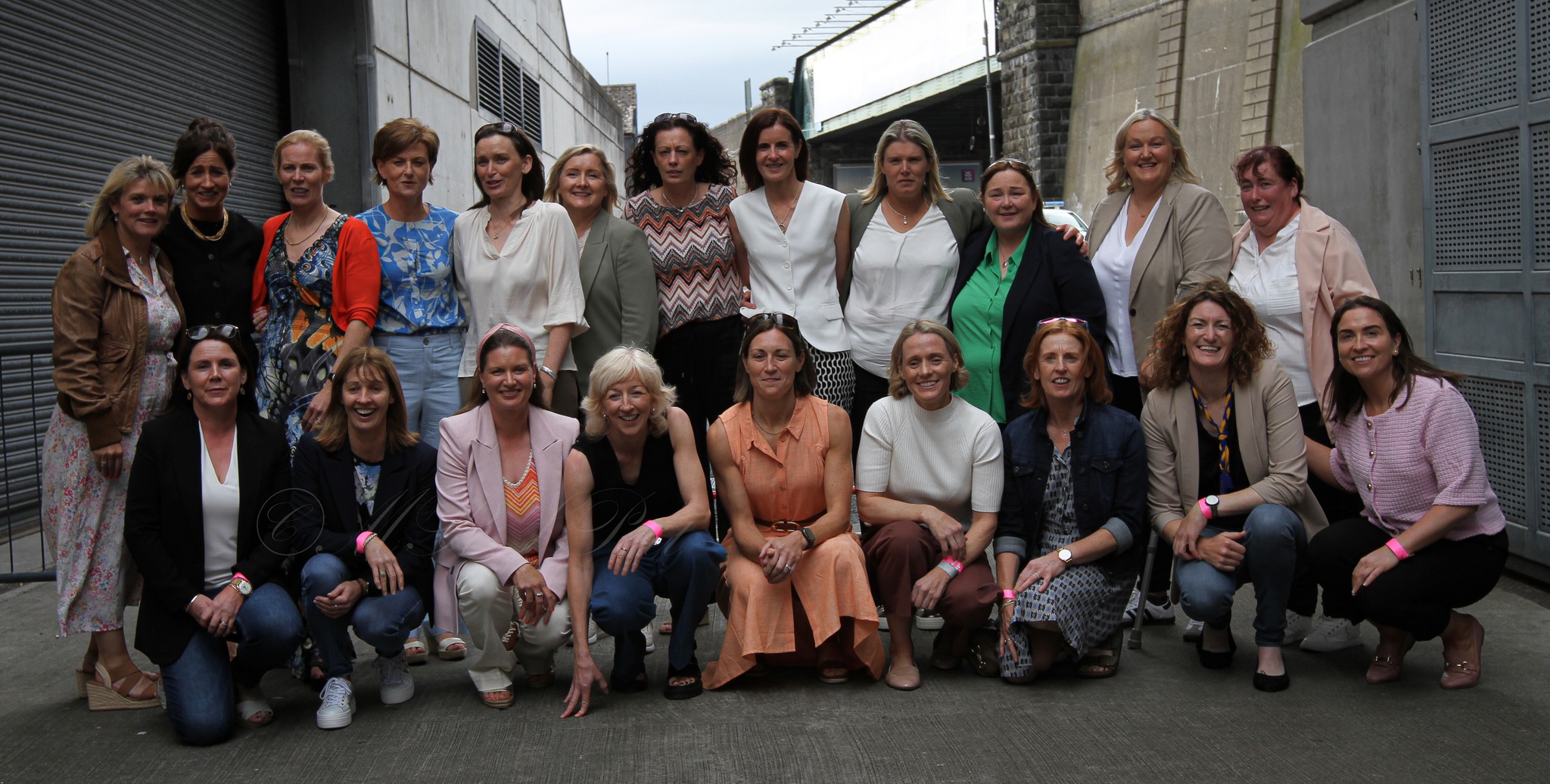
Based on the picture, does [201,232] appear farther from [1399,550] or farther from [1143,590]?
→ [1399,550]

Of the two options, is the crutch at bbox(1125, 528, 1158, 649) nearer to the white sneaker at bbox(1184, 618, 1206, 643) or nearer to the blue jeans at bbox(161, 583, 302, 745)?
the white sneaker at bbox(1184, 618, 1206, 643)

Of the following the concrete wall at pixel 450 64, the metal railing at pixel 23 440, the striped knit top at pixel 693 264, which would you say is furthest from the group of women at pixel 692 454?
the concrete wall at pixel 450 64

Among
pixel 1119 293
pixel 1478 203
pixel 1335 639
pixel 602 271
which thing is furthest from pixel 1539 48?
pixel 602 271

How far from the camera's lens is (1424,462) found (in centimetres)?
405

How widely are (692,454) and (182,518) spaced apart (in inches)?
64.5

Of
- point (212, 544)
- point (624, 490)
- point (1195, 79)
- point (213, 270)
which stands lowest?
point (212, 544)

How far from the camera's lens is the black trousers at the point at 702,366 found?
4.96m

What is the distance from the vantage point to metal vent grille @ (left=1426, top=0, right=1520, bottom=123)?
17.0 feet

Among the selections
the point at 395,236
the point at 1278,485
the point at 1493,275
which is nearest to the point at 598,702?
the point at 395,236

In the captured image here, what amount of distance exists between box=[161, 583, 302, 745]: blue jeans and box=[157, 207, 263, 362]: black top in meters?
1.09

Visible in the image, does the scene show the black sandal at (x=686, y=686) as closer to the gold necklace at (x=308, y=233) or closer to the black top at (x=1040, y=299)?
the black top at (x=1040, y=299)

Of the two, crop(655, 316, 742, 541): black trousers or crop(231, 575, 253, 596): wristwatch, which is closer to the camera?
crop(231, 575, 253, 596): wristwatch

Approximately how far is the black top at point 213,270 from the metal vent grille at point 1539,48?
5086mm

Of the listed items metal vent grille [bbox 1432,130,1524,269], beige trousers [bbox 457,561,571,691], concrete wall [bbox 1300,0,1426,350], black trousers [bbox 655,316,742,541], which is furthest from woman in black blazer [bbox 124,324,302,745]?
concrete wall [bbox 1300,0,1426,350]
